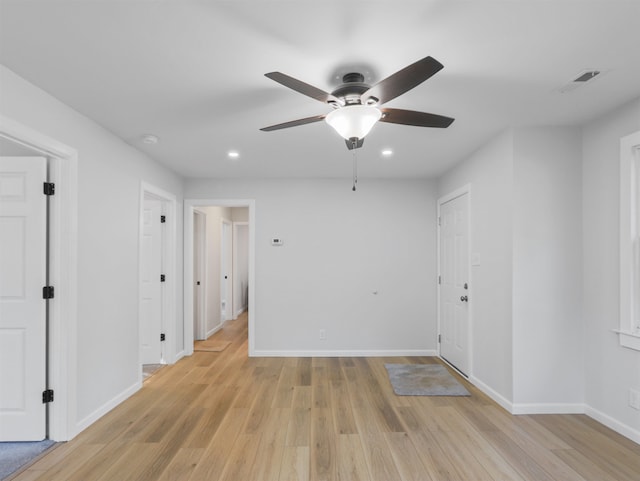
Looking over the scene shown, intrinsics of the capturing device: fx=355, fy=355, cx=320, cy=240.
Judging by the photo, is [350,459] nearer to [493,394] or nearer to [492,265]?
[493,394]

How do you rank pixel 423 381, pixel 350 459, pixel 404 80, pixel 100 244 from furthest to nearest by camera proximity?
pixel 423 381
pixel 100 244
pixel 350 459
pixel 404 80

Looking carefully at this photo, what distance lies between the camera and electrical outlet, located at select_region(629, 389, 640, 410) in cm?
248

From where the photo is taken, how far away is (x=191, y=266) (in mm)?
4797

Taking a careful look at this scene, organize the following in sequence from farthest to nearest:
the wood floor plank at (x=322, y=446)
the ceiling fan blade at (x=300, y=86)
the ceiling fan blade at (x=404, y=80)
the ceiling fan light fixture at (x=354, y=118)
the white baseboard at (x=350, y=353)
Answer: the white baseboard at (x=350, y=353) → the wood floor plank at (x=322, y=446) → the ceiling fan light fixture at (x=354, y=118) → the ceiling fan blade at (x=300, y=86) → the ceiling fan blade at (x=404, y=80)

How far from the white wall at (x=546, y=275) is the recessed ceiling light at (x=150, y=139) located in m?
3.16

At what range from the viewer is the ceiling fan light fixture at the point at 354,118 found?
6.37 feet

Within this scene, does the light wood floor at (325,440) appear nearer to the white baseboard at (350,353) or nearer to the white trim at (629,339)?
the white trim at (629,339)

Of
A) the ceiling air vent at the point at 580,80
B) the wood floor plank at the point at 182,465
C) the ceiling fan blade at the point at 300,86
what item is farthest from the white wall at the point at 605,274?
the wood floor plank at the point at 182,465

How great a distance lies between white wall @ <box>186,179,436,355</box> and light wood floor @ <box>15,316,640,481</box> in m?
1.17

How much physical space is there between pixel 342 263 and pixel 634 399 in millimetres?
3126

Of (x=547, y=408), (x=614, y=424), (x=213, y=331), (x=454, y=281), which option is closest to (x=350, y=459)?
(x=547, y=408)

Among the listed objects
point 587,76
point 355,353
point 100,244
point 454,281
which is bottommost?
point 355,353

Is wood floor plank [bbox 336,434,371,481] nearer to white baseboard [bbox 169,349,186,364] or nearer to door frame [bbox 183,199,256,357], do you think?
door frame [bbox 183,199,256,357]

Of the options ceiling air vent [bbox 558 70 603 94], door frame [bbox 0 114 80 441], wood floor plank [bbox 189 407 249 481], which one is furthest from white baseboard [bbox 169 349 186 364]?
ceiling air vent [bbox 558 70 603 94]
